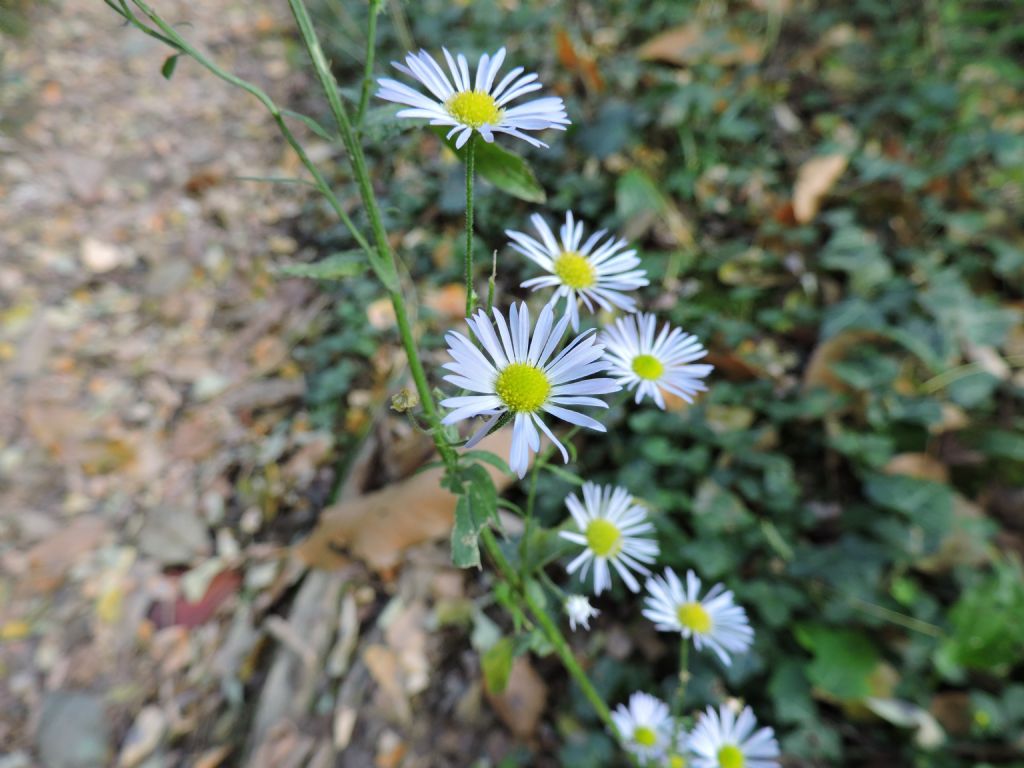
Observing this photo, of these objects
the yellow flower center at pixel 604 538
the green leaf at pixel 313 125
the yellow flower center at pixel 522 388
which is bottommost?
the yellow flower center at pixel 604 538

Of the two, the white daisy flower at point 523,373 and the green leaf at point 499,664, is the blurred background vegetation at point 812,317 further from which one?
the green leaf at point 499,664

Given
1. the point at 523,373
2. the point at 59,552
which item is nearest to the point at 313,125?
the point at 523,373

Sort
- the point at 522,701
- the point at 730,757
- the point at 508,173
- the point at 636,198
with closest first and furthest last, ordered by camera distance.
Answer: the point at 508,173, the point at 730,757, the point at 522,701, the point at 636,198

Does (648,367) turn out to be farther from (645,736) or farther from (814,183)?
(814,183)

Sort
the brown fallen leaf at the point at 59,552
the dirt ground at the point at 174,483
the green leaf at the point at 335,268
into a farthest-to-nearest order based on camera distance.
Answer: the brown fallen leaf at the point at 59,552 → the dirt ground at the point at 174,483 → the green leaf at the point at 335,268

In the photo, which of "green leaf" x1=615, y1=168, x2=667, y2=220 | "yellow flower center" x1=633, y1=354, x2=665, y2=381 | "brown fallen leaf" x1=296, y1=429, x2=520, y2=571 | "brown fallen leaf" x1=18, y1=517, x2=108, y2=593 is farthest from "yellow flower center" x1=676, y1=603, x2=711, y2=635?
"brown fallen leaf" x1=18, y1=517, x2=108, y2=593

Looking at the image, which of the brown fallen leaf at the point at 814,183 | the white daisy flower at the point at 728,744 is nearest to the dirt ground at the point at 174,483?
the white daisy flower at the point at 728,744

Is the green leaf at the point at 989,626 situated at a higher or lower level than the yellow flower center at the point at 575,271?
lower
